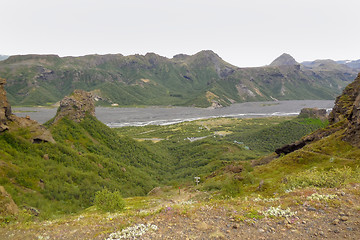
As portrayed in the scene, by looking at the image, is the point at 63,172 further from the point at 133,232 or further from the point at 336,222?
the point at 336,222

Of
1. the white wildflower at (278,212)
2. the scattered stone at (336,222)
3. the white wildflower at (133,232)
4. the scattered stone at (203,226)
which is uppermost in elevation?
the scattered stone at (336,222)

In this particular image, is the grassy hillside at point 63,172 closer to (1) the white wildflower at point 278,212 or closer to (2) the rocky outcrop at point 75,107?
(2) the rocky outcrop at point 75,107

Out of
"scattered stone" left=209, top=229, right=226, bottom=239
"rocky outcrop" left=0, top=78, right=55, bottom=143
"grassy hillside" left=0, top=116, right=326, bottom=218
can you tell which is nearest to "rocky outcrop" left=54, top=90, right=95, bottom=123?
"grassy hillside" left=0, top=116, right=326, bottom=218

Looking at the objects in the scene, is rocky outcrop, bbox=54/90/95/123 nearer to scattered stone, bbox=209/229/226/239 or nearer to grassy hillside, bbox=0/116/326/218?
grassy hillside, bbox=0/116/326/218

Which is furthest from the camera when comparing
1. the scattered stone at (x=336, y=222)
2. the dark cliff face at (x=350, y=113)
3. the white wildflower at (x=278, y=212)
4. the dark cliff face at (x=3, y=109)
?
the dark cliff face at (x=3, y=109)

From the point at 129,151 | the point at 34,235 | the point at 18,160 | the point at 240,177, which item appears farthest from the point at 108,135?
the point at 34,235

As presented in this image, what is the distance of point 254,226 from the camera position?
14.8 m

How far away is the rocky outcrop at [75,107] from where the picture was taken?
80.9m

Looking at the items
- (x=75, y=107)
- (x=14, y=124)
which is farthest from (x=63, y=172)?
(x=75, y=107)

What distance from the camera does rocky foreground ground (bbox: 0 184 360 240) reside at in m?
13.9

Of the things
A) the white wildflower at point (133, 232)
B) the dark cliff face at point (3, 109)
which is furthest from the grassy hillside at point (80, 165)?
the white wildflower at point (133, 232)

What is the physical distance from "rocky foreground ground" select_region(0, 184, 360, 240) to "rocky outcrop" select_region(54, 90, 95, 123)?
69304 millimetres

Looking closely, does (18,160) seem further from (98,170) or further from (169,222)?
(169,222)

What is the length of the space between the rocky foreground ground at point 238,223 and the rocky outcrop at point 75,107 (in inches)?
2728
